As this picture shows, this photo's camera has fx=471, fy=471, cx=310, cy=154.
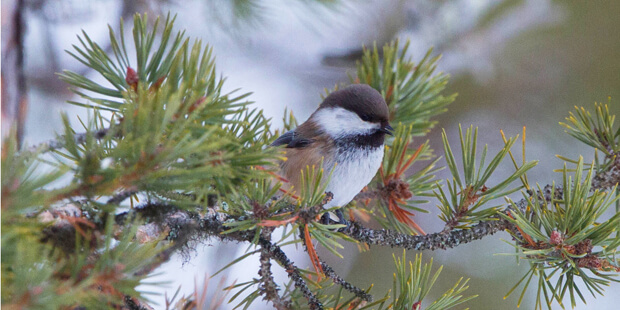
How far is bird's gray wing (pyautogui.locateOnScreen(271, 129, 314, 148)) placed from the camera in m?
1.32

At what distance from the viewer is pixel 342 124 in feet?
4.46

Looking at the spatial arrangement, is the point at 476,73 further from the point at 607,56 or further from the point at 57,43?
the point at 57,43

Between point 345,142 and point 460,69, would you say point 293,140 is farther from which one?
point 460,69

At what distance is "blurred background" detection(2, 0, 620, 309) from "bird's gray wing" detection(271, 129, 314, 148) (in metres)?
0.42

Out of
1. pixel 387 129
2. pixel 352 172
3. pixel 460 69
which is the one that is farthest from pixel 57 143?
pixel 460 69

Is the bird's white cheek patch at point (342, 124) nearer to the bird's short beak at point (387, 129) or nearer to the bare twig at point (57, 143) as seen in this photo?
the bird's short beak at point (387, 129)

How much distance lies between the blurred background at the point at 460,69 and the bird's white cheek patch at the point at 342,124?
350 millimetres

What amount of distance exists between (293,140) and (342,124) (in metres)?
0.15

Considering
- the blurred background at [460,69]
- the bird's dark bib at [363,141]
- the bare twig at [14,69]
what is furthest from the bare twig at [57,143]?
the blurred background at [460,69]

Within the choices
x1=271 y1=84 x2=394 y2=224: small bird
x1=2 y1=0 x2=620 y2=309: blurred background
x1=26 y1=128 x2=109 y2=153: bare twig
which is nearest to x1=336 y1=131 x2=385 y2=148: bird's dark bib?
x1=271 y1=84 x2=394 y2=224: small bird

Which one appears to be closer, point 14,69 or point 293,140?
point 14,69

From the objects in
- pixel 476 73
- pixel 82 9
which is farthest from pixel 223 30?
pixel 476 73

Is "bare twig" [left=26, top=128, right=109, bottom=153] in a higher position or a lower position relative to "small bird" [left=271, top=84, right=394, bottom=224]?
lower

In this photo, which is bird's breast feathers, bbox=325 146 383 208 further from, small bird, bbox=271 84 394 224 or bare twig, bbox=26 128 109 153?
bare twig, bbox=26 128 109 153
